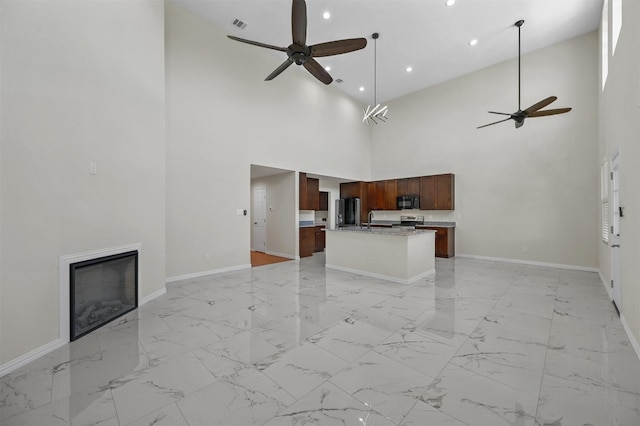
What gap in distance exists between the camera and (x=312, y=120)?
7309mm

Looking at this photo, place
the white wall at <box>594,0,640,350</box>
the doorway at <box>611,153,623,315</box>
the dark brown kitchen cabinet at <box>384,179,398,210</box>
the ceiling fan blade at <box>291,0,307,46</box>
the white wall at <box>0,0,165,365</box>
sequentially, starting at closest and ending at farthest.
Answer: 1. the white wall at <box>0,0,165,365</box>
2. the white wall at <box>594,0,640,350</box>
3. the ceiling fan blade at <box>291,0,307,46</box>
4. the doorway at <box>611,153,623,315</box>
5. the dark brown kitchen cabinet at <box>384,179,398,210</box>

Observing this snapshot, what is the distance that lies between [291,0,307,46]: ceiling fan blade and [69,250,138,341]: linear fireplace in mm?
3335

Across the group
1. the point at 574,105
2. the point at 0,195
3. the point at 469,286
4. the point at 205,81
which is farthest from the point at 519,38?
the point at 0,195

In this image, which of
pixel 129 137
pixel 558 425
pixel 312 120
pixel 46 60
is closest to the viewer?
pixel 558 425

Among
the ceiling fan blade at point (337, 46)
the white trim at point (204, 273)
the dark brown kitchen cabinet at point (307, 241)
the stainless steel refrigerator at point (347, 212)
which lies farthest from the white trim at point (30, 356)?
the stainless steel refrigerator at point (347, 212)

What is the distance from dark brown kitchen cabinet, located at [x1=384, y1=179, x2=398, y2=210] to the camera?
8320mm

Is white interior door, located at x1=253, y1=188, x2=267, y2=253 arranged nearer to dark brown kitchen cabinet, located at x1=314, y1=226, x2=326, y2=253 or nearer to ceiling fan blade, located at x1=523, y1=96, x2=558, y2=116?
dark brown kitchen cabinet, located at x1=314, y1=226, x2=326, y2=253

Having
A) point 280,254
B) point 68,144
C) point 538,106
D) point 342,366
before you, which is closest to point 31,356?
point 68,144

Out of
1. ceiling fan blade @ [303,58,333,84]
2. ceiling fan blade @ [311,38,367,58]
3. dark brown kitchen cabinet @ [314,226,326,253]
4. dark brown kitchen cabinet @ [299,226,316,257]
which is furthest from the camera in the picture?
dark brown kitchen cabinet @ [314,226,326,253]

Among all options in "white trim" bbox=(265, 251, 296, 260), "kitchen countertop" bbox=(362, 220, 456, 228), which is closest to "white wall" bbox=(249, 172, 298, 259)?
"white trim" bbox=(265, 251, 296, 260)

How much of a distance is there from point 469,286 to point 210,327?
4069 mm

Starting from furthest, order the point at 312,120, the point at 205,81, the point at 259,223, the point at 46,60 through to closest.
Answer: the point at 259,223
the point at 312,120
the point at 205,81
the point at 46,60

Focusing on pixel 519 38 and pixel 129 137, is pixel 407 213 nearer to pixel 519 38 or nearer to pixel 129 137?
pixel 519 38

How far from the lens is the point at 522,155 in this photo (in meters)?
6.24
